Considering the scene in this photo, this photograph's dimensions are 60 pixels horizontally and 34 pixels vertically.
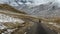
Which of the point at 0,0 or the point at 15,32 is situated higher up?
the point at 0,0

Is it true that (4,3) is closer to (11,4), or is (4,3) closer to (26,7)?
(11,4)

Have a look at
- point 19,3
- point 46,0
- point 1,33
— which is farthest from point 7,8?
point 1,33

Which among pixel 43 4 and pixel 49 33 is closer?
pixel 49 33

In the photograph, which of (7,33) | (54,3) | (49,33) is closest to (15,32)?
(7,33)

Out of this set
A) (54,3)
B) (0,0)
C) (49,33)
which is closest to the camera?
(49,33)

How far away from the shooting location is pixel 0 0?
34.9 feet

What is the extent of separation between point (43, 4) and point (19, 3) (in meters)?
1.95

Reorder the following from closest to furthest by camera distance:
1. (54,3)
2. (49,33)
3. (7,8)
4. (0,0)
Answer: (49,33), (7,8), (0,0), (54,3)

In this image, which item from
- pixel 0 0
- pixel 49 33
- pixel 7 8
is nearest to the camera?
pixel 49 33

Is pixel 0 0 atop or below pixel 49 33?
atop

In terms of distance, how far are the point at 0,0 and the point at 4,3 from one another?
0.49 metres

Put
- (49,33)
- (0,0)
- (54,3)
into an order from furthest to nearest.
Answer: (54,3) → (0,0) → (49,33)

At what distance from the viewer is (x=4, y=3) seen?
10.3 metres

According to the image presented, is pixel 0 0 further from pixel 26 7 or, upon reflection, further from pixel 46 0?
pixel 46 0
